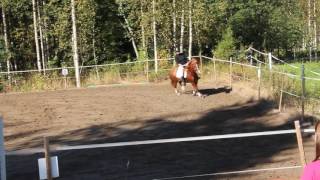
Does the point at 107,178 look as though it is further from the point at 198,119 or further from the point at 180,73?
the point at 180,73

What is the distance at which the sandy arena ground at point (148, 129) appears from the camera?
1116 centimetres

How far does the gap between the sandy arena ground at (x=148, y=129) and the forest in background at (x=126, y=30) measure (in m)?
13.7

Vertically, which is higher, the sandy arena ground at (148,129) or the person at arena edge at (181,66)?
the person at arena edge at (181,66)

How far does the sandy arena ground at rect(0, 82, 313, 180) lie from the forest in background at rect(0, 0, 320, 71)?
1370cm

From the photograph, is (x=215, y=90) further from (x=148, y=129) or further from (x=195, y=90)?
(x=148, y=129)

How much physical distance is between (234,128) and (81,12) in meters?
26.8

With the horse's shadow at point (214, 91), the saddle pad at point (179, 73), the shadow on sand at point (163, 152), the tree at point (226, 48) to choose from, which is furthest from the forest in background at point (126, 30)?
the shadow on sand at point (163, 152)

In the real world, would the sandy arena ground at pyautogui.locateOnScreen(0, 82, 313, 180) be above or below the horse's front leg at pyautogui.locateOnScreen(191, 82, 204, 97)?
below

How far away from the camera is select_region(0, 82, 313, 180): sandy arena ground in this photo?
36.6ft

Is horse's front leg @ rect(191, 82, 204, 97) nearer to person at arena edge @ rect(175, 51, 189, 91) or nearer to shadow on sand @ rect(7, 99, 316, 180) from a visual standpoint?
person at arena edge @ rect(175, 51, 189, 91)

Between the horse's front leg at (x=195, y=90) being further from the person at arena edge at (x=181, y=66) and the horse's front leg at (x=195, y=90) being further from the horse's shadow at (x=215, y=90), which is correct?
the horse's shadow at (x=215, y=90)

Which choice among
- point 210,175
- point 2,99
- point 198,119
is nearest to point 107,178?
point 210,175

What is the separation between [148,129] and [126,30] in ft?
106

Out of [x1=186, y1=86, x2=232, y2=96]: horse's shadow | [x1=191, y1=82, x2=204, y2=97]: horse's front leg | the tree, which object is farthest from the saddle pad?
the tree
